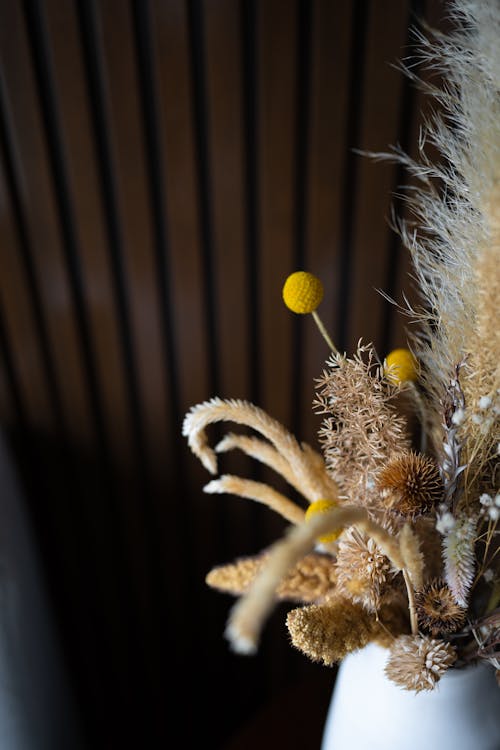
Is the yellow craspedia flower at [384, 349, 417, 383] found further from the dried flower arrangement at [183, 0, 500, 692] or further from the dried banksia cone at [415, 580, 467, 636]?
the dried banksia cone at [415, 580, 467, 636]

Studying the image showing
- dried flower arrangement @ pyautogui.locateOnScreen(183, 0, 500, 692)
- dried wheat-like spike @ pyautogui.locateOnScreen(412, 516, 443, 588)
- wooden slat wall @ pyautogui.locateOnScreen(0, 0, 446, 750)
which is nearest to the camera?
dried flower arrangement @ pyautogui.locateOnScreen(183, 0, 500, 692)

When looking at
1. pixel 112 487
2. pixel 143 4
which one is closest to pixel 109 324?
pixel 112 487

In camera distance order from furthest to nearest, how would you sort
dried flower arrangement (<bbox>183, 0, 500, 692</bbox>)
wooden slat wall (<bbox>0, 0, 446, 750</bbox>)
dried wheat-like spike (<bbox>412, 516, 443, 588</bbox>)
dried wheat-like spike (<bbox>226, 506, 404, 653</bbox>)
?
wooden slat wall (<bbox>0, 0, 446, 750</bbox>) < dried wheat-like spike (<bbox>412, 516, 443, 588</bbox>) < dried flower arrangement (<bbox>183, 0, 500, 692</bbox>) < dried wheat-like spike (<bbox>226, 506, 404, 653</bbox>)

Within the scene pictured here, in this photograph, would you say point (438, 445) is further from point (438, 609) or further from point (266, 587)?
point (266, 587)

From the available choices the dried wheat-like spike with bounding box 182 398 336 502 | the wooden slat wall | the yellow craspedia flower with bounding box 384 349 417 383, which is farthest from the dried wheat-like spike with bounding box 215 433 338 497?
the wooden slat wall

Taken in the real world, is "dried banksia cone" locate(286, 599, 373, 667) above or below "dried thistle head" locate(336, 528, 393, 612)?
below

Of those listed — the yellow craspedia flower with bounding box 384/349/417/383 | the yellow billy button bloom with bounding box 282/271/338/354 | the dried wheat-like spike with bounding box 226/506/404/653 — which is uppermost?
the yellow billy button bloom with bounding box 282/271/338/354

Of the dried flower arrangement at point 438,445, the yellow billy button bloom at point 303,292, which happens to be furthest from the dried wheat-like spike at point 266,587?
the yellow billy button bloom at point 303,292
